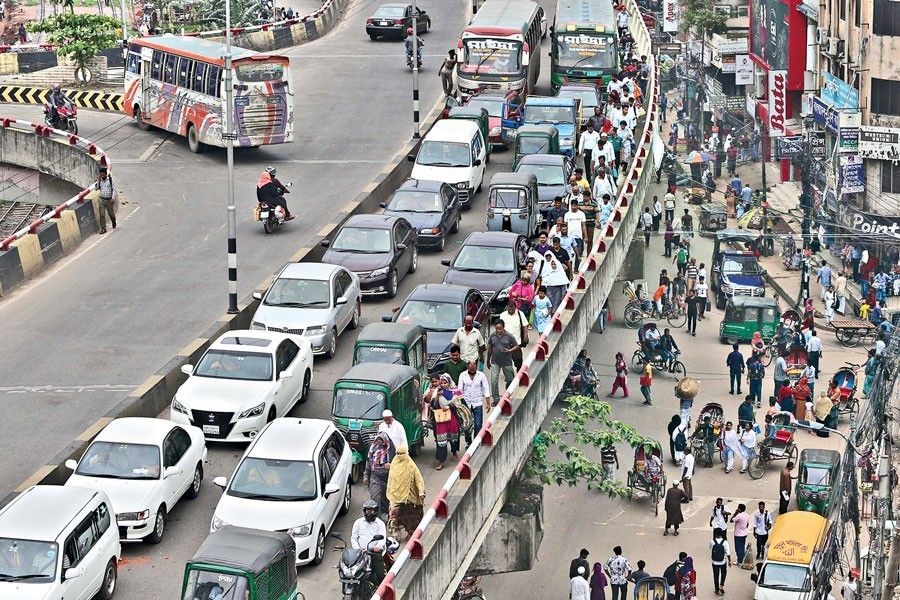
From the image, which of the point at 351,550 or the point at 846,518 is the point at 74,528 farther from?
the point at 846,518

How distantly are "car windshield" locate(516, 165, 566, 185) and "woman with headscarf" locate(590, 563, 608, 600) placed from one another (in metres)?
10.8

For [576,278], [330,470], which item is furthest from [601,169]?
[330,470]

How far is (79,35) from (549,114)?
20716 millimetres

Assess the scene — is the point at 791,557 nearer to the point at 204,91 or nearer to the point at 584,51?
the point at 204,91

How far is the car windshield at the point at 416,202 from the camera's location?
112ft

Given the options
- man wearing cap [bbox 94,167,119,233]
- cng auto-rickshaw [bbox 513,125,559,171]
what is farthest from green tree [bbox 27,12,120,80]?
cng auto-rickshaw [bbox 513,125,559,171]

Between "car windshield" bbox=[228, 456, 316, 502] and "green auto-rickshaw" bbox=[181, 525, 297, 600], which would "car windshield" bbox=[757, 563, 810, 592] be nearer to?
"car windshield" bbox=[228, 456, 316, 502]

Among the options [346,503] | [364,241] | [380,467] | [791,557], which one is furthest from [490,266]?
[380,467]

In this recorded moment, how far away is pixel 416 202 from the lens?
34.3 m

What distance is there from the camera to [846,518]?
31766 millimetres

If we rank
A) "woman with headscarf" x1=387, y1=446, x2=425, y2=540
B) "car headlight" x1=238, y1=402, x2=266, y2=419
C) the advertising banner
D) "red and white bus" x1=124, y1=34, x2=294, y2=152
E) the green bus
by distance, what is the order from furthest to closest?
the advertising banner
the green bus
"red and white bus" x1=124, y1=34, x2=294, y2=152
"car headlight" x1=238, y1=402, x2=266, y2=419
"woman with headscarf" x1=387, y1=446, x2=425, y2=540

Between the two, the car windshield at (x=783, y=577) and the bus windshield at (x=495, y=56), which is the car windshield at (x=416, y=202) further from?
the bus windshield at (x=495, y=56)

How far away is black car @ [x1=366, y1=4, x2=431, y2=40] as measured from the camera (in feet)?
201

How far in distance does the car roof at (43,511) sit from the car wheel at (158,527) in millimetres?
1646
